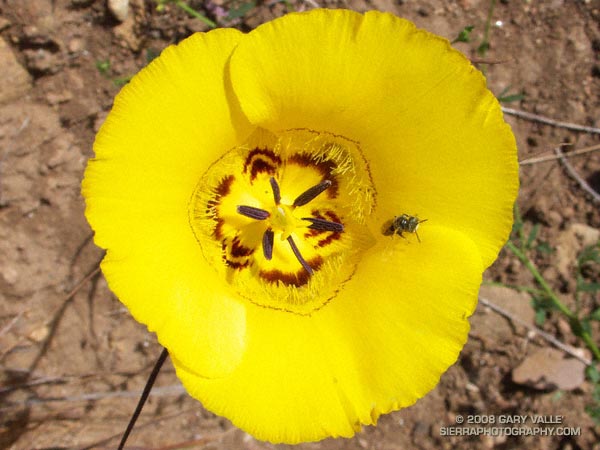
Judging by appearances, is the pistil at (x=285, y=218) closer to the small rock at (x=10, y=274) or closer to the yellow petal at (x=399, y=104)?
the yellow petal at (x=399, y=104)

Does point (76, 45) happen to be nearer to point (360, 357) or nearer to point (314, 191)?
point (314, 191)

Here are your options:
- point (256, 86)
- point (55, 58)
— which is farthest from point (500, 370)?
→ point (55, 58)

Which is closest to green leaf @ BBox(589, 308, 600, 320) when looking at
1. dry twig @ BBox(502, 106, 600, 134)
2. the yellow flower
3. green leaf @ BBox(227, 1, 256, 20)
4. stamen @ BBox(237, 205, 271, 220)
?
dry twig @ BBox(502, 106, 600, 134)

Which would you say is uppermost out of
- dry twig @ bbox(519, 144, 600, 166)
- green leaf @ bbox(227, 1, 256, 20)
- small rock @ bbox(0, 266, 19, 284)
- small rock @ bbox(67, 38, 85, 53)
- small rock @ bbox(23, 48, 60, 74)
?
green leaf @ bbox(227, 1, 256, 20)

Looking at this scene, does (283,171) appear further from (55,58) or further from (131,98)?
(55,58)

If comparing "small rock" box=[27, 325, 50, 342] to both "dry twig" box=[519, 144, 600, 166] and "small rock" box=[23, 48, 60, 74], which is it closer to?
"small rock" box=[23, 48, 60, 74]

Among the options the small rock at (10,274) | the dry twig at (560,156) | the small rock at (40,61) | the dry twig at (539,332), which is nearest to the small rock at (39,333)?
the small rock at (10,274)

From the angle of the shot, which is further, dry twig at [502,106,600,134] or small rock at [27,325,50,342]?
dry twig at [502,106,600,134]

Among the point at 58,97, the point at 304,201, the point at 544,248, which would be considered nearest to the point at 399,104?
the point at 304,201
